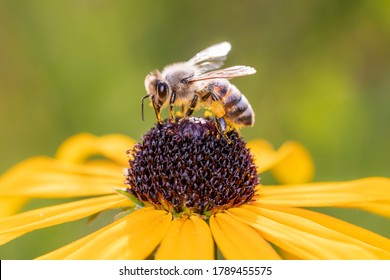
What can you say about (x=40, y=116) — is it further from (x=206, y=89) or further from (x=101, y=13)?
(x=206, y=89)

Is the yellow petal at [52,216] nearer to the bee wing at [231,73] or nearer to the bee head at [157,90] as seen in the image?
the bee head at [157,90]

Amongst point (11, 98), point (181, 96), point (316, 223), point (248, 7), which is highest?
point (248, 7)

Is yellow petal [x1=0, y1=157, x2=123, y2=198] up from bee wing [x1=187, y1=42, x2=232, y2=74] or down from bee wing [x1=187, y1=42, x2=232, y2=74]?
down

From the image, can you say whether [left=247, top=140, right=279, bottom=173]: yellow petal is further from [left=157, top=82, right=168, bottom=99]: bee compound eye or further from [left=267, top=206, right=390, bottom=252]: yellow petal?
[left=157, top=82, right=168, bottom=99]: bee compound eye

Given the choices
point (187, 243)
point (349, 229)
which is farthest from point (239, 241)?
point (349, 229)

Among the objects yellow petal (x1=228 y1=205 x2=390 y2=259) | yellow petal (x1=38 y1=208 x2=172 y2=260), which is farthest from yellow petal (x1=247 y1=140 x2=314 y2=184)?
yellow petal (x1=38 y1=208 x2=172 y2=260)

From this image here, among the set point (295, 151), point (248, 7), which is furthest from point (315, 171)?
point (248, 7)

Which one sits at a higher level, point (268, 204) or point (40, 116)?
point (40, 116)
